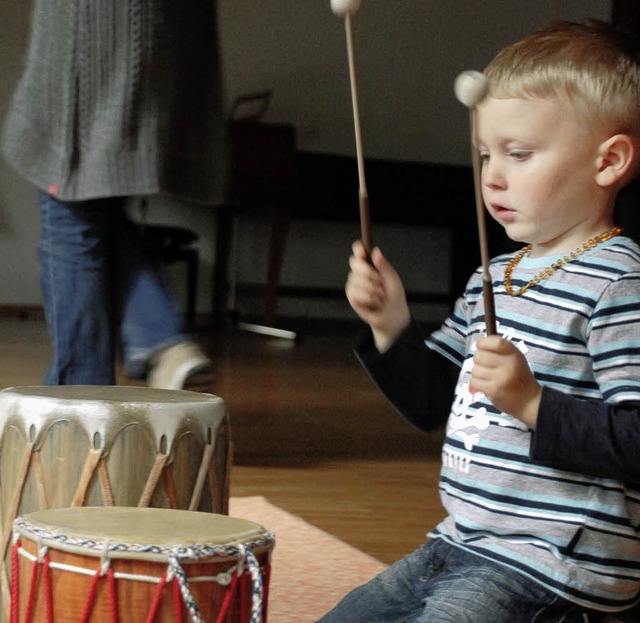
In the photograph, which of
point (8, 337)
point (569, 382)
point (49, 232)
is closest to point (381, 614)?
point (569, 382)

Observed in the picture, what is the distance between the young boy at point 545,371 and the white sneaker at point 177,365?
0.75 meters

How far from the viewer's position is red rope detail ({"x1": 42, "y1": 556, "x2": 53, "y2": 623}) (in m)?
0.91

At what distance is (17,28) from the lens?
20.3ft

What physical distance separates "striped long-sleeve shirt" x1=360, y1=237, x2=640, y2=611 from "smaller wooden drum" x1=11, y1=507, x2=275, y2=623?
259mm

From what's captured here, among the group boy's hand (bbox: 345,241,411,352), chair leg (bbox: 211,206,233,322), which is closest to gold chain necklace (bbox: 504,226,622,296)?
boy's hand (bbox: 345,241,411,352)

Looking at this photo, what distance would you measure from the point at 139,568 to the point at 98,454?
0.28 metres

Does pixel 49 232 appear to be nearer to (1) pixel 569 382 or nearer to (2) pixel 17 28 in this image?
(1) pixel 569 382

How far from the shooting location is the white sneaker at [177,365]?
1.92 metres

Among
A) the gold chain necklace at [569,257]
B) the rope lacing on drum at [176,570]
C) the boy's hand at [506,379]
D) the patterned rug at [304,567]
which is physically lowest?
the patterned rug at [304,567]

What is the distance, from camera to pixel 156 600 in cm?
89

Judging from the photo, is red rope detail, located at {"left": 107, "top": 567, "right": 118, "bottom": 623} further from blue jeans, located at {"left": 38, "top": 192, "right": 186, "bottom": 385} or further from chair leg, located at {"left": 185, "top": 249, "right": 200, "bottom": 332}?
chair leg, located at {"left": 185, "top": 249, "right": 200, "bottom": 332}

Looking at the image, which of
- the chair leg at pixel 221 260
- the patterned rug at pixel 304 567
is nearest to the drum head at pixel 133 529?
the patterned rug at pixel 304 567

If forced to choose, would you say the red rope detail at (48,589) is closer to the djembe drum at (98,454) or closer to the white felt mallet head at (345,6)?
the djembe drum at (98,454)

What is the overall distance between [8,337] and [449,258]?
A: 2.96m
